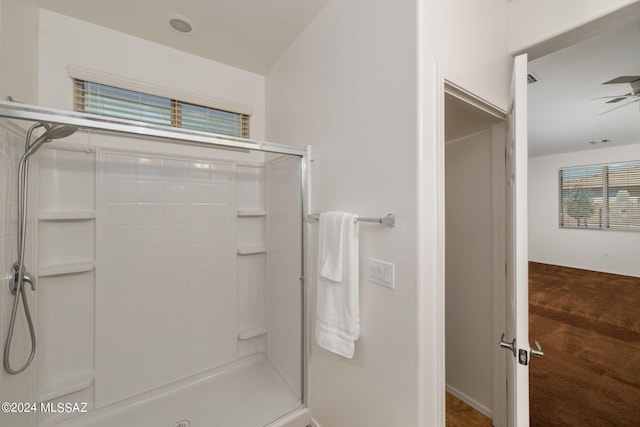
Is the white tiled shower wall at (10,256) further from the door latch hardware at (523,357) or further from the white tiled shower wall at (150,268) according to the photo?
the door latch hardware at (523,357)

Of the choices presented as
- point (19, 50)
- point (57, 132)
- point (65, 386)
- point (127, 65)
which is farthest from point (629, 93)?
point (65, 386)

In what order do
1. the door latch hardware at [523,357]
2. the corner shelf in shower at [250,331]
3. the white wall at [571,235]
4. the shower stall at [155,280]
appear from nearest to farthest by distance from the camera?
the door latch hardware at [523,357] → the shower stall at [155,280] → the corner shelf in shower at [250,331] → the white wall at [571,235]

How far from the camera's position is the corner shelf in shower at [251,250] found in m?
2.20

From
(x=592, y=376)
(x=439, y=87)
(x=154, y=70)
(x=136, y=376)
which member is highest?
(x=154, y=70)

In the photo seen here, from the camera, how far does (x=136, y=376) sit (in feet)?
5.82

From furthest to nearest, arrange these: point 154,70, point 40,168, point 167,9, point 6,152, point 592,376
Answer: point 592,376 → point 154,70 → point 167,9 → point 40,168 → point 6,152

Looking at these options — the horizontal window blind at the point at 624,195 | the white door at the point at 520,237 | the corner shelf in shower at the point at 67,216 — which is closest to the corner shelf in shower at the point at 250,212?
the corner shelf in shower at the point at 67,216

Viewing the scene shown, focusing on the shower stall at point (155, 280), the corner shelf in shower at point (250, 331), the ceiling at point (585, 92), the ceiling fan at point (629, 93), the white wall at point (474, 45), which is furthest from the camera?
the ceiling fan at point (629, 93)

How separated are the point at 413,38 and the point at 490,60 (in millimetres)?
683

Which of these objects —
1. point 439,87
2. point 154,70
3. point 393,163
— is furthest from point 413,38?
point 154,70

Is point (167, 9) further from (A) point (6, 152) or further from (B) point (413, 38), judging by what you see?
(B) point (413, 38)

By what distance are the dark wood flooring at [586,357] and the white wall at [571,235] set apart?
112cm

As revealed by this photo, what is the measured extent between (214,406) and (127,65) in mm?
2579

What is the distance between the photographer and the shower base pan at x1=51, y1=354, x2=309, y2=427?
1.61 m
